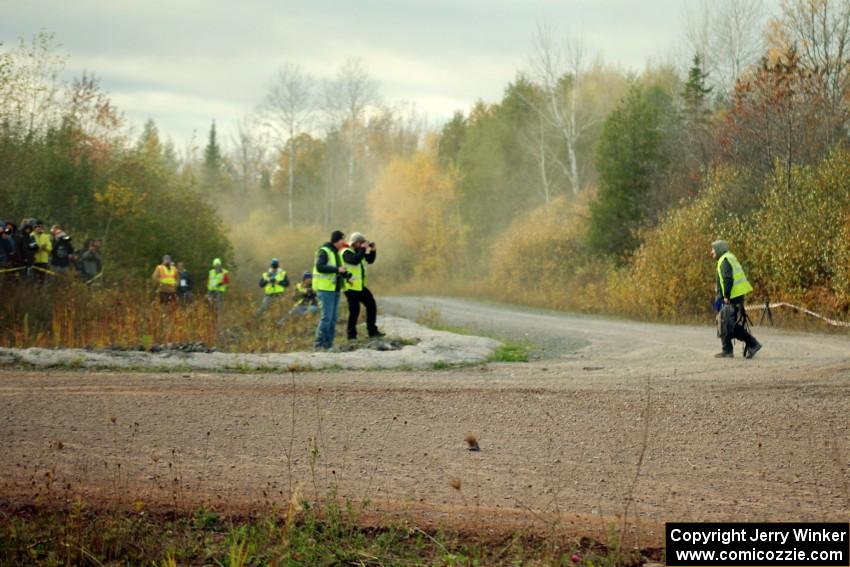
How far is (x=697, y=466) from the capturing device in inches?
323

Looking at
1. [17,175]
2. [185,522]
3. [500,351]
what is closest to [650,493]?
[185,522]

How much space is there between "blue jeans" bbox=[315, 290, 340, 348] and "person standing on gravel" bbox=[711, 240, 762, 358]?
6814mm

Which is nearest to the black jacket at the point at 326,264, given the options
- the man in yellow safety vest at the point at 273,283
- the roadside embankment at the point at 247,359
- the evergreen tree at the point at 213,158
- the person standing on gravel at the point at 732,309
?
the roadside embankment at the point at 247,359

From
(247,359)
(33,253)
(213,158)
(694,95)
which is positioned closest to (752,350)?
(247,359)

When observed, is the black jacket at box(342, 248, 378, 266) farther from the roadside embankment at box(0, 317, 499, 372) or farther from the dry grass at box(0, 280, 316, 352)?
the roadside embankment at box(0, 317, 499, 372)

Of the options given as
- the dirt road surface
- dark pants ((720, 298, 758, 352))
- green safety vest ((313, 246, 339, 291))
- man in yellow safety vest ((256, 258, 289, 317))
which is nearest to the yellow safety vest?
man in yellow safety vest ((256, 258, 289, 317))

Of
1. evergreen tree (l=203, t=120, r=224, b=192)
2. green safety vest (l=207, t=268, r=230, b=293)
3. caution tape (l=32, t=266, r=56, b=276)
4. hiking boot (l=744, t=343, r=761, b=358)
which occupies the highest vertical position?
evergreen tree (l=203, t=120, r=224, b=192)

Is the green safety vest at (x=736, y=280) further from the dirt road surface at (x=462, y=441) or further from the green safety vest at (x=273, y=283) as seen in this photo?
the green safety vest at (x=273, y=283)

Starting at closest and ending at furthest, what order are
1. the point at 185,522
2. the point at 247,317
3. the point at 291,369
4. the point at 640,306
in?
1. the point at 185,522
2. the point at 291,369
3. the point at 247,317
4. the point at 640,306

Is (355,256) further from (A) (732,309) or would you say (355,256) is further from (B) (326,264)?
(A) (732,309)

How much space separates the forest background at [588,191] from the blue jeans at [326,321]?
13.2 metres

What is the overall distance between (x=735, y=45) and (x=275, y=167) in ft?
174

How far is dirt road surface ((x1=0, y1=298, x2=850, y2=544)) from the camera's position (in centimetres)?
720

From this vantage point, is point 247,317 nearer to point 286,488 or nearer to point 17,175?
point 17,175
